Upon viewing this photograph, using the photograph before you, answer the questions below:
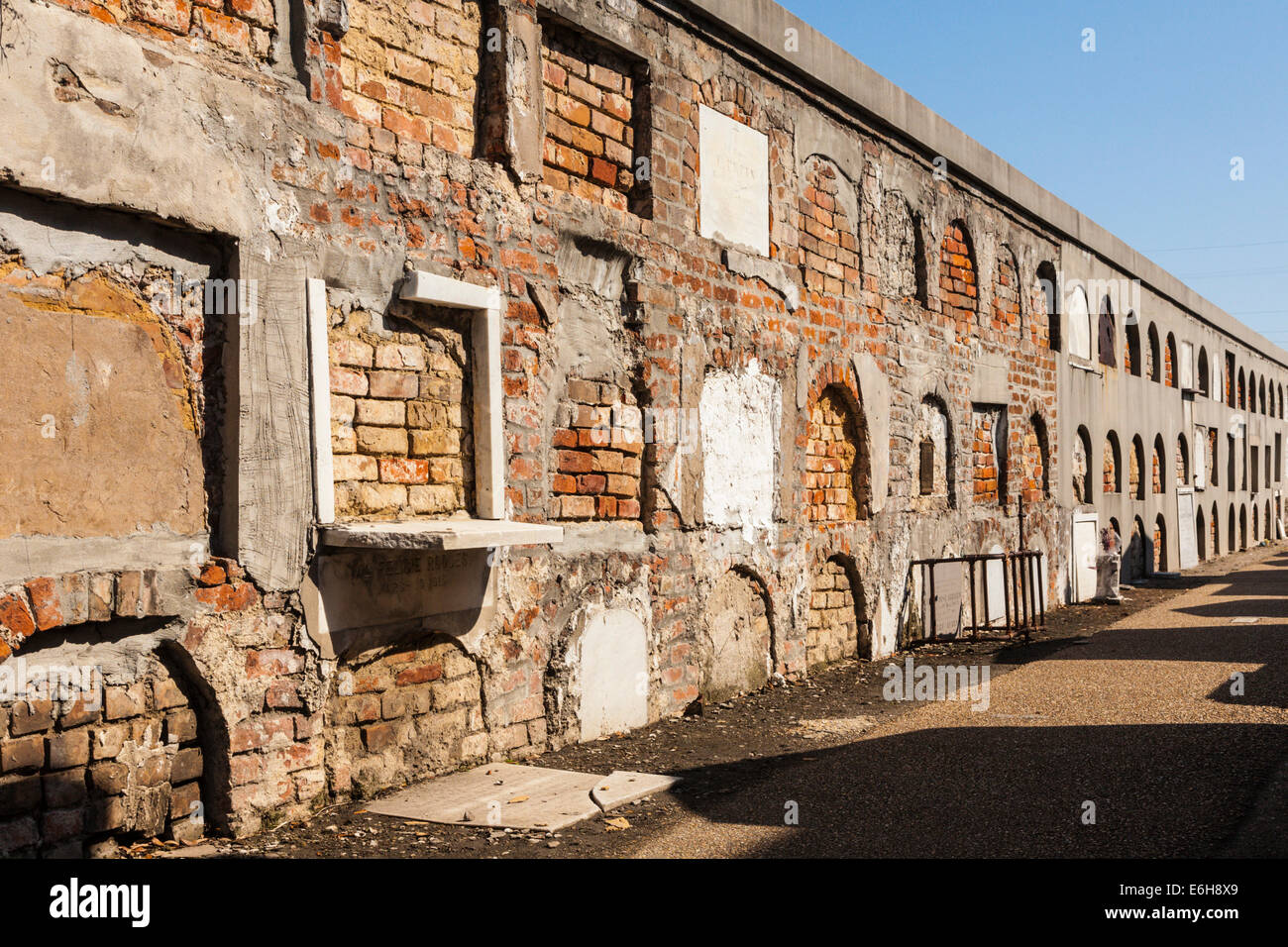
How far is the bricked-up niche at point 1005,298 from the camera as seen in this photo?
12.5 m

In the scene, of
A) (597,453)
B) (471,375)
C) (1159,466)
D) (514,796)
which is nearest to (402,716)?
(514,796)

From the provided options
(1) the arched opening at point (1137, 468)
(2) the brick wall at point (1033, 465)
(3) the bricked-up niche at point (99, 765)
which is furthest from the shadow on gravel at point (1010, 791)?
(1) the arched opening at point (1137, 468)

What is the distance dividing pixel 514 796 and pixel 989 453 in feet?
28.1

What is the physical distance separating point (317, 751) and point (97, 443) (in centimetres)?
159

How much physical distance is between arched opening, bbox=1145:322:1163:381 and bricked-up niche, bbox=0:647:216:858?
1858 cm

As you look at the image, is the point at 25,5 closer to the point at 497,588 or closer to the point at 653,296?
the point at 497,588

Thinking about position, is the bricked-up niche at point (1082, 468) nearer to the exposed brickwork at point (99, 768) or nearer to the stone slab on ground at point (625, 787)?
the stone slab on ground at point (625, 787)

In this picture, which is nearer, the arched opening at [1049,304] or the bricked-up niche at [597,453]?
the bricked-up niche at [597,453]

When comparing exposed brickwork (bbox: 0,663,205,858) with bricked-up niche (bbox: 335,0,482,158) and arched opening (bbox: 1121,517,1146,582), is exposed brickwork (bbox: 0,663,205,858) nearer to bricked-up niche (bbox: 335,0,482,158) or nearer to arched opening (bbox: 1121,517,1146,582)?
bricked-up niche (bbox: 335,0,482,158)

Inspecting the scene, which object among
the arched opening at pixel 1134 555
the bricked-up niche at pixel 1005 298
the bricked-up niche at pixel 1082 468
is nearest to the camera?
the bricked-up niche at pixel 1005 298

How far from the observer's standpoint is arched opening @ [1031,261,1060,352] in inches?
553

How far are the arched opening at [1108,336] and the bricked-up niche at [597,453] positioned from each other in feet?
39.0

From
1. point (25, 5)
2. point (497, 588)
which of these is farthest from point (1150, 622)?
point (25, 5)

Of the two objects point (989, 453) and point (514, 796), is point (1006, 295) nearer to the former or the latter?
point (989, 453)
